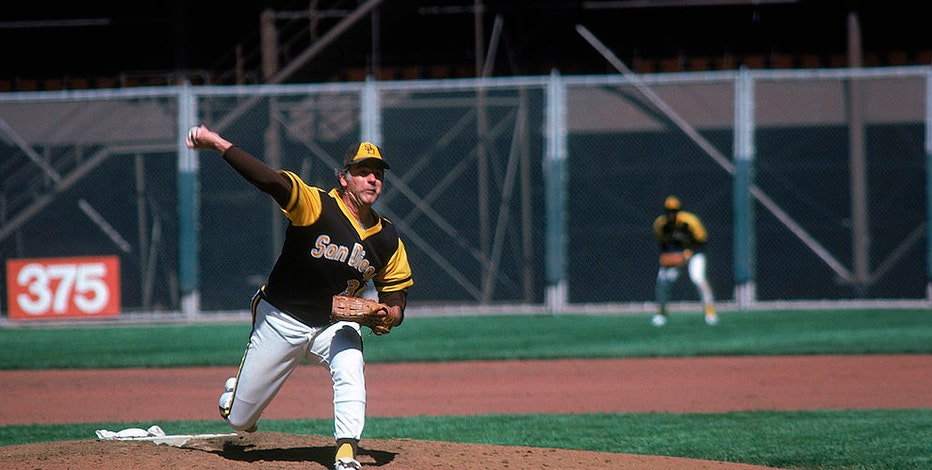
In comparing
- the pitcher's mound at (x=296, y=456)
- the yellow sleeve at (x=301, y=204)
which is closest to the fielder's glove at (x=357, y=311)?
the yellow sleeve at (x=301, y=204)

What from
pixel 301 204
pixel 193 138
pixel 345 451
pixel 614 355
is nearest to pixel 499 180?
pixel 614 355

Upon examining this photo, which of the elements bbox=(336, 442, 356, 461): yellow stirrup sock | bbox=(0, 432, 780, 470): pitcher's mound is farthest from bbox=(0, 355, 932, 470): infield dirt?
bbox=(336, 442, 356, 461): yellow stirrup sock

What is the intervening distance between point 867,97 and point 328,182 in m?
8.73

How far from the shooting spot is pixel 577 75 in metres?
22.2

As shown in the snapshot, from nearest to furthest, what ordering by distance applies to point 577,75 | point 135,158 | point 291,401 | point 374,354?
point 291,401 → point 374,354 → point 135,158 → point 577,75

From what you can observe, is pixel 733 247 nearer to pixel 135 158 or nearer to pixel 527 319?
pixel 527 319

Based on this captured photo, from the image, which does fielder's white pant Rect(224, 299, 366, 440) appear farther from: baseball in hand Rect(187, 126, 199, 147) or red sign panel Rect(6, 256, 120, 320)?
red sign panel Rect(6, 256, 120, 320)

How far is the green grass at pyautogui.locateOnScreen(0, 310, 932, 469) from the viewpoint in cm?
762

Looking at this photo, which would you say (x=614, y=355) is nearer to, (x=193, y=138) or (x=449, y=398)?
(x=449, y=398)

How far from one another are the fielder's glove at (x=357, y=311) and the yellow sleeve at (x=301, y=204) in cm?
43

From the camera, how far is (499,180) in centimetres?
1795

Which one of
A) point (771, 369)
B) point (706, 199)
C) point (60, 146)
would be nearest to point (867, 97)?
point (706, 199)

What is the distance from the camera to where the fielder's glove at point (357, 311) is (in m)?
5.89

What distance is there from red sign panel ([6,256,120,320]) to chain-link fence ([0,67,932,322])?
14.5 inches
